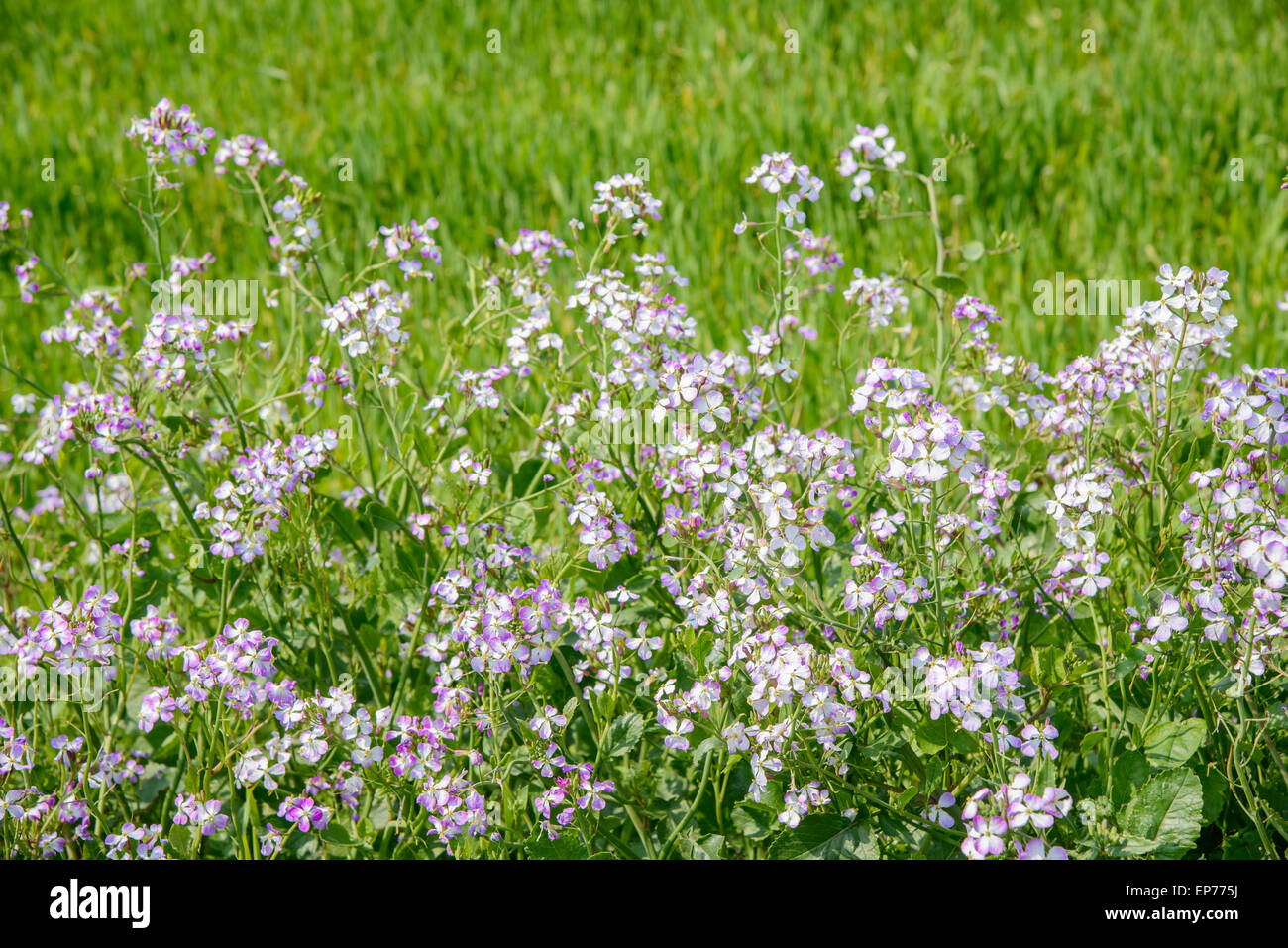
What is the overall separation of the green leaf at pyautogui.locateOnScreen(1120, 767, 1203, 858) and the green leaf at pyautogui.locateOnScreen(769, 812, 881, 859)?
406 mm

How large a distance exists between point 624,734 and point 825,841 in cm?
41

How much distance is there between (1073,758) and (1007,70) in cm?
461

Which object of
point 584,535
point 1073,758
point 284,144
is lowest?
point 1073,758

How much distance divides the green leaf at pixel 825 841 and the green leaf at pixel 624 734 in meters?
0.32

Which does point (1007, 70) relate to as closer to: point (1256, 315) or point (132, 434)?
point (1256, 315)

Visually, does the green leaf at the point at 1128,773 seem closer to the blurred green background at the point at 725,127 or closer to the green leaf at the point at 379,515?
the green leaf at the point at 379,515

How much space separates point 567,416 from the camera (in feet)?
7.55

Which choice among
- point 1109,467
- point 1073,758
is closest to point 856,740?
point 1073,758

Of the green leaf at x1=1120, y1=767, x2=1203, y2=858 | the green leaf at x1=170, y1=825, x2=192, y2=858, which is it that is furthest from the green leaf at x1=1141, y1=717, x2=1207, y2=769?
the green leaf at x1=170, y1=825, x2=192, y2=858

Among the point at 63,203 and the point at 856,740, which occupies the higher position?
the point at 63,203

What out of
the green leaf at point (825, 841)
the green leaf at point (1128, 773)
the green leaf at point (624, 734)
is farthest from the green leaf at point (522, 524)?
the green leaf at point (1128, 773)
